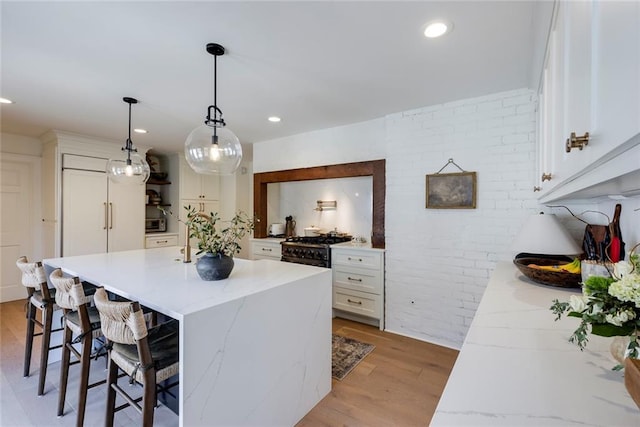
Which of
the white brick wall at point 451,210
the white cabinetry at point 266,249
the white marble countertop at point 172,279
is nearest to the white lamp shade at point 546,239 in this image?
the white brick wall at point 451,210

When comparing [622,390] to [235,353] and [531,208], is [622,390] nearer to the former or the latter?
[235,353]

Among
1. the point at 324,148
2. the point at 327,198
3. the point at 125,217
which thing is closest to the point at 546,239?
the point at 324,148

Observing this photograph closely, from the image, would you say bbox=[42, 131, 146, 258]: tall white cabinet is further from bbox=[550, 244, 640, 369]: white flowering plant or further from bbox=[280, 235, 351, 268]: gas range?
bbox=[550, 244, 640, 369]: white flowering plant

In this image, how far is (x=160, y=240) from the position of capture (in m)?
5.17

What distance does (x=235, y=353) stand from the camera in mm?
1441

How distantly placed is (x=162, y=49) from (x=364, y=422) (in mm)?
2771

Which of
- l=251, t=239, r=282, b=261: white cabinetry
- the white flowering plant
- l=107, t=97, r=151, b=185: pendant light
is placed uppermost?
l=107, t=97, r=151, b=185: pendant light

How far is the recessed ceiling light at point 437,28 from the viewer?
1659 millimetres

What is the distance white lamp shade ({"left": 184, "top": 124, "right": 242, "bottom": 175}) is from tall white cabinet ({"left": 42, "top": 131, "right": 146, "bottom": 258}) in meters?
3.29

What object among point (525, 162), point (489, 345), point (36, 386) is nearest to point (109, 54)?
point (36, 386)

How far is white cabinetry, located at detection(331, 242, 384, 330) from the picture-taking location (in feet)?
10.7

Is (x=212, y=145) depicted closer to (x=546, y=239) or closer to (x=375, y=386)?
(x=375, y=386)

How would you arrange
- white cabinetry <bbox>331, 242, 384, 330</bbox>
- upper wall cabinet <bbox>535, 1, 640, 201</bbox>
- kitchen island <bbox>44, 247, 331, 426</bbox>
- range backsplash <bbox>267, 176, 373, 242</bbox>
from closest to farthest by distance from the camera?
upper wall cabinet <bbox>535, 1, 640, 201</bbox>
kitchen island <bbox>44, 247, 331, 426</bbox>
white cabinetry <bbox>331, 242, 384, 330</bbox>
range backsplash <bbox>267, 176, 373, 242</bbox>

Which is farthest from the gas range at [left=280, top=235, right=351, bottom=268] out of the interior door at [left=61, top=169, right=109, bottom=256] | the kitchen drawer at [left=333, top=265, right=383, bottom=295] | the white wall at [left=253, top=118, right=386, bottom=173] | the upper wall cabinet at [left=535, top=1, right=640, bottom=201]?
the interior door at [left=61, top=169, right=109, bottom=256]
